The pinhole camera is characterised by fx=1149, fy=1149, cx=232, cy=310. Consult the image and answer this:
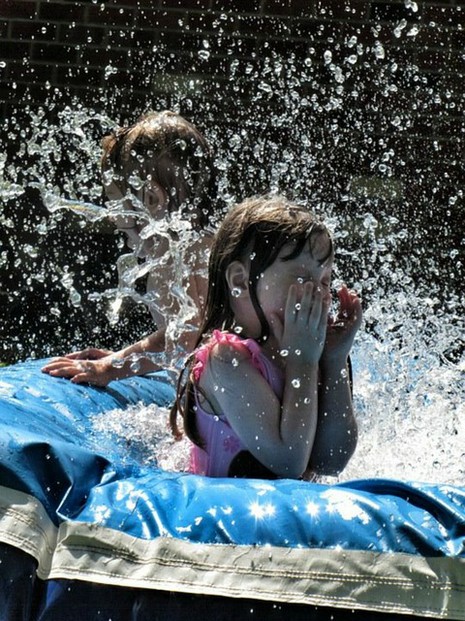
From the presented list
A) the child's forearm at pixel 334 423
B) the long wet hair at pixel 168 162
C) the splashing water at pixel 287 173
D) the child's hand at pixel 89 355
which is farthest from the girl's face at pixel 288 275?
the splashing water at pixel 287 173

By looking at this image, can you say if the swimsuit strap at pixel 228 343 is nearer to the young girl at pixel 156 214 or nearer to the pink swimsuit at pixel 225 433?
the pink swimsuit at pixel 225 433

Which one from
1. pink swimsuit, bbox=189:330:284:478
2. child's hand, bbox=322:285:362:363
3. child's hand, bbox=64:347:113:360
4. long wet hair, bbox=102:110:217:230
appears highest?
long wet hair, bbox=102:110:217:230

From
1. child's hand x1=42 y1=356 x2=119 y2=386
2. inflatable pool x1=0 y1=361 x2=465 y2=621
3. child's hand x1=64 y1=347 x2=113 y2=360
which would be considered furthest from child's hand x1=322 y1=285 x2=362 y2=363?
child's hand x1=64 y1=347 x2=113 y2=360

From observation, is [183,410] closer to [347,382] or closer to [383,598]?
[347,382]

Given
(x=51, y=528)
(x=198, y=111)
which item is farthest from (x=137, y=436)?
(x=198, y=111)

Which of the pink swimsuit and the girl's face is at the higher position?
the girl's face

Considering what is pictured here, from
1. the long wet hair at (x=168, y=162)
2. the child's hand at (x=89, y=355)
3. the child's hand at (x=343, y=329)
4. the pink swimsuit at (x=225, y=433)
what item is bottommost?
the child's hand at (x=89, y=355)

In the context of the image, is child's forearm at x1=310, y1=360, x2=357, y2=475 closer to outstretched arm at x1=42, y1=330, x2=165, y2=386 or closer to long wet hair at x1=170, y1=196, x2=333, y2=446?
long wet hair at x1=170, y1=196, x2=333, y2=446

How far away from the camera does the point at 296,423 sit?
258 centimetres

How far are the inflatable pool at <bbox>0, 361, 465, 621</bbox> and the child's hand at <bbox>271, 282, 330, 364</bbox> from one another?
0.51 metres

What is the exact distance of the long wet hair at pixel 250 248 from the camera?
9.05 feet

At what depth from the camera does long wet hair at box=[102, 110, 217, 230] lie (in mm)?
3723

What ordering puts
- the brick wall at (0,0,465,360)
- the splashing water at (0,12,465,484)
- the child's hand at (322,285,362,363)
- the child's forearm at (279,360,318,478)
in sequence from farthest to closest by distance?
the brick wall at (0,0,465,360)
the splashing water at (0,12,465,484)
the child's hand at (322,285,362,363)
the child's forearm at (279,360,318,478)

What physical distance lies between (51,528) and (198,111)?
4480 millimetres
